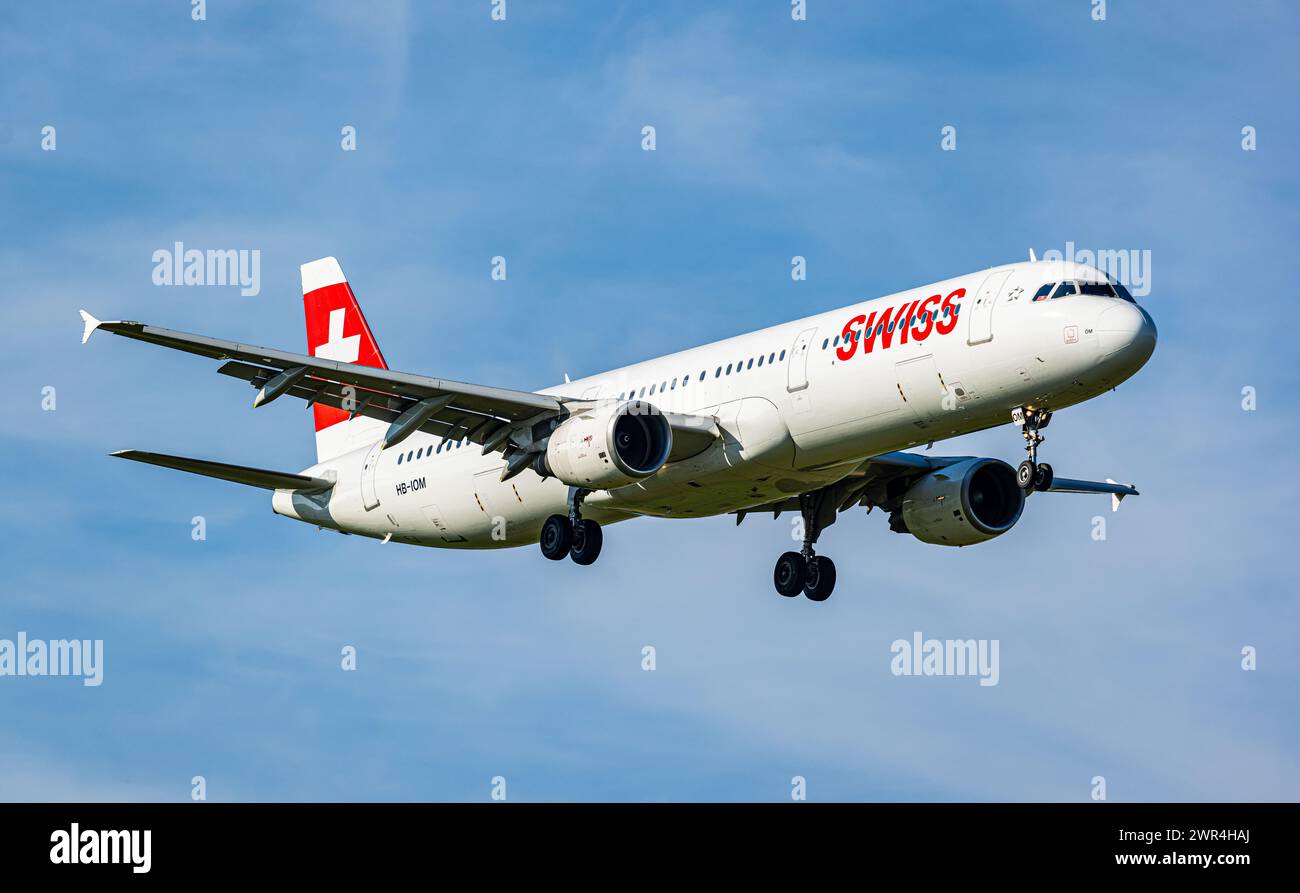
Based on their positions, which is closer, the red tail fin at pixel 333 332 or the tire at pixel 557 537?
the tire at pixel 557 537

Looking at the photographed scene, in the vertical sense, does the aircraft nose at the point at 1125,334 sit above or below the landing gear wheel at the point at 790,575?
above

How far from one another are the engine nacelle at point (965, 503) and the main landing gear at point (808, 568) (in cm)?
254

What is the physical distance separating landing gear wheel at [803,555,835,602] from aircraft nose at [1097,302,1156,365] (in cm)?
1355

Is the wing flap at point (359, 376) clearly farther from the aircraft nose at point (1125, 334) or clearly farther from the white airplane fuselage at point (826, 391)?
the aircraft nose at point (1125, 334)

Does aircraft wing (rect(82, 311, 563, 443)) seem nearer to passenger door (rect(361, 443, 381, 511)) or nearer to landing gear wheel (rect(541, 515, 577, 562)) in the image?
landing gear wheel (rect(541, 515, 577, 562))

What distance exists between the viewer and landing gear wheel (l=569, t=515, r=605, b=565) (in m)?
48.2

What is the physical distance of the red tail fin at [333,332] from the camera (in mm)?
60688

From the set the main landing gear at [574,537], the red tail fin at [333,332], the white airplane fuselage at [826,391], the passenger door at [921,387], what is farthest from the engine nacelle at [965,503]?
the red tail fin at [333,332]

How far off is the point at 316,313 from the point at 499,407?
61.3 feet

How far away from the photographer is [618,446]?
4562 centimetres

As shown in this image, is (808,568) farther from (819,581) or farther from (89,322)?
(89,322)

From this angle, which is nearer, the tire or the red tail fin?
the tire

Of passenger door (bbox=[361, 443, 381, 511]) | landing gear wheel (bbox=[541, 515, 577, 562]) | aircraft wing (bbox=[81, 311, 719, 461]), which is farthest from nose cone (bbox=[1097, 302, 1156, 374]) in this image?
passenger door (bbox=[361, 443, 381, 511])

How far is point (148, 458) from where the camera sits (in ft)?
158
